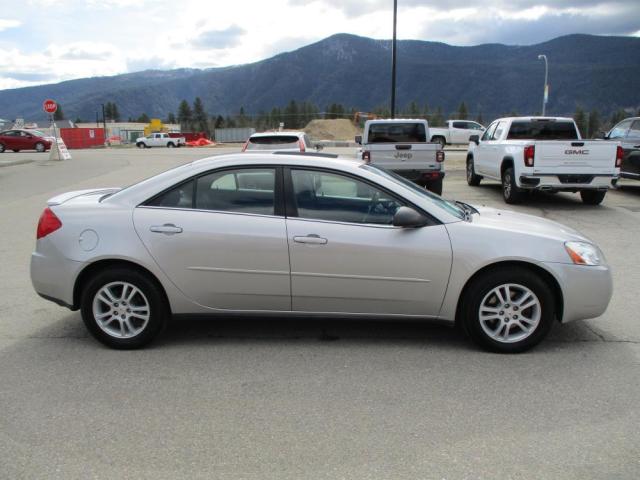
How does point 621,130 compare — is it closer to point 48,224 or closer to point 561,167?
point 561,167

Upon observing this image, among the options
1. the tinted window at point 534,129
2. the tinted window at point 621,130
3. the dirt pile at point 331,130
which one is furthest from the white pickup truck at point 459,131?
the tinted window at point 534,129

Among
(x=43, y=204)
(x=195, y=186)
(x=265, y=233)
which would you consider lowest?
(x=43, y=204)

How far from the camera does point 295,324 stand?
16.7ft

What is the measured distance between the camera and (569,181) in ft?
37.4

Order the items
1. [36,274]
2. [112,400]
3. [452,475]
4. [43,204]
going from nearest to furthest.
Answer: [452,475] → [112,400] → [36,274] → [43,204]

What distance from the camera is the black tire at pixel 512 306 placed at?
4.28 m

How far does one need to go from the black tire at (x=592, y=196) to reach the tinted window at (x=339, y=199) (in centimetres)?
934

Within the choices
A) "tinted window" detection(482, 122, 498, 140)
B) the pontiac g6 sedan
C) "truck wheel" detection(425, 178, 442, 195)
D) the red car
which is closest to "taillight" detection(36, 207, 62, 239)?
the pontiac g6 sedan

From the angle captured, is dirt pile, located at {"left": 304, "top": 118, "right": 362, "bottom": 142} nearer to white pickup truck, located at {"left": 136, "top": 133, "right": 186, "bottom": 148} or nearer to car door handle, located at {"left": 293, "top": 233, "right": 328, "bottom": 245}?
white pickup truck, located at {"left": 136, "top": 133, "right": 186, "bottom": 148}

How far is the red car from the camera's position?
38.6 meters

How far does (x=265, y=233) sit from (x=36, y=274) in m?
1.90

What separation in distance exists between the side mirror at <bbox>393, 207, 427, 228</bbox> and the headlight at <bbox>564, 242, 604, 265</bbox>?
3.81ft

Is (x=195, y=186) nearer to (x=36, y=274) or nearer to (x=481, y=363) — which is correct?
(x=36, y=274)

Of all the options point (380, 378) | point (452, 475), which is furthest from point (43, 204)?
point (452, 475)
